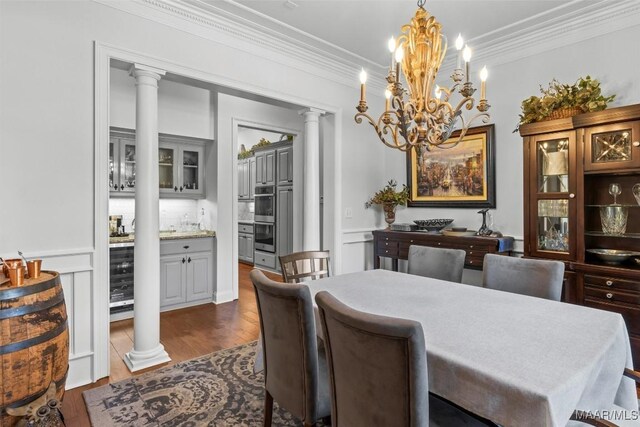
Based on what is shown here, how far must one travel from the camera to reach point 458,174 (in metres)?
3.98

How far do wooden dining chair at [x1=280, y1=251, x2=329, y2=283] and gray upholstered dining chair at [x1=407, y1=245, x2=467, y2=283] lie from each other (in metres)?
0.76

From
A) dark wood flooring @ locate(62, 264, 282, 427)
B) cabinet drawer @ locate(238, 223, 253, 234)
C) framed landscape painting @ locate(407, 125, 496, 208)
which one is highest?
framed landscape painting @ locate(407, 125, 496, 208)

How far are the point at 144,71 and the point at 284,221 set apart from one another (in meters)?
3.46

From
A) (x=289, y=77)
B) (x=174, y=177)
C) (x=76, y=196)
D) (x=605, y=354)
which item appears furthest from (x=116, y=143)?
(x=605, y=354)

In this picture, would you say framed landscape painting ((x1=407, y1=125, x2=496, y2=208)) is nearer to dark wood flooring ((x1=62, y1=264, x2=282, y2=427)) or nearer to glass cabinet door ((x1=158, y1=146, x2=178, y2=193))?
dark wood flooring ((x1=62, y1=264, x2=282, y2=427))

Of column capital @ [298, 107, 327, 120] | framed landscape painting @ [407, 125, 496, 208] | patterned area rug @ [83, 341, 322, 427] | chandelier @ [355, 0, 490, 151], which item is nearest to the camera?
chandelier @ [355, 0, 490, 151]

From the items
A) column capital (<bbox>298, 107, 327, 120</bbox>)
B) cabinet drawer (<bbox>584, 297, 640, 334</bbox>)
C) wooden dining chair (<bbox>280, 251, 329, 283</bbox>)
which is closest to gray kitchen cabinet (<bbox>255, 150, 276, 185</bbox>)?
column capital (<bbox>298, 107, 327, 120</bbox>)

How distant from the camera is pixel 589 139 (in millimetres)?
2725

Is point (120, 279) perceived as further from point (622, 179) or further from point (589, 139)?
point (622, 179)

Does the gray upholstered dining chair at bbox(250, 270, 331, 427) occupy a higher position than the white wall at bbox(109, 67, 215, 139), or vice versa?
the white wall at bbox(109, 67, 215, 139)

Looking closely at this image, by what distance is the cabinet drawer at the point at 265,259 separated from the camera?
6.07 m

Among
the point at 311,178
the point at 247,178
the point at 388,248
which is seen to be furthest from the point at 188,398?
the point at 247,178

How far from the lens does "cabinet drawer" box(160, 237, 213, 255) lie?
13.1ft

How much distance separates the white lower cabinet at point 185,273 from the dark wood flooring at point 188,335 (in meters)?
0.14
